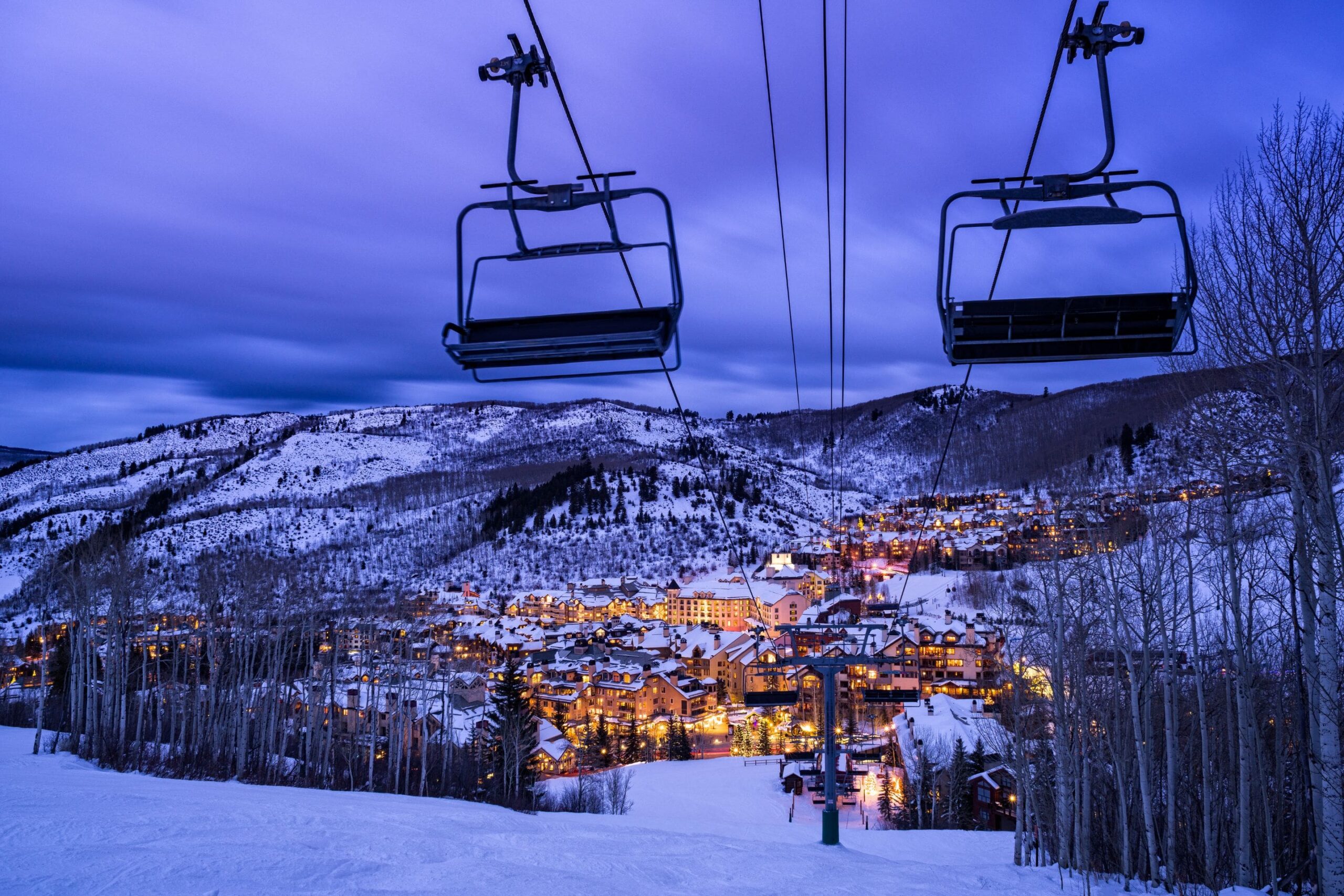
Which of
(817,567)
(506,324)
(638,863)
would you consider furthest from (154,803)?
(817,567)

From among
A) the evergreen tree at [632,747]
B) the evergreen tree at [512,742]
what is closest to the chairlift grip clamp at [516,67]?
the evergreen tree at [512,742]

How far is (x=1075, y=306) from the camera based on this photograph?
357 cm

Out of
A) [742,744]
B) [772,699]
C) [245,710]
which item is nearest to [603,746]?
[742,744]

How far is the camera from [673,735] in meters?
42.4

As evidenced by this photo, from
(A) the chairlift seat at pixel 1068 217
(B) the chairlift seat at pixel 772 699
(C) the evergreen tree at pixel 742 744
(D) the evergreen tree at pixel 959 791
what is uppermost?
(A) the chairlift seat at pixel 1068 217

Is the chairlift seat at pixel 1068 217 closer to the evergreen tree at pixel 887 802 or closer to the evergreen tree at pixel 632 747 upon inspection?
the evergreen tree at pixel 887 802

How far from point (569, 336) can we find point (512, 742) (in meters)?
27.6

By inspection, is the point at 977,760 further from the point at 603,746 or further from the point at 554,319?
the point at 554,319

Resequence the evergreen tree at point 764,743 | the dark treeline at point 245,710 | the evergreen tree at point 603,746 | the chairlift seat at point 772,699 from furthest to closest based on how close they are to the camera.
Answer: the evergreen tree at point 764,743
the evergreen tree at point 603,746
the dark treeline at point 245,710
the chairlift seat at point 772,699

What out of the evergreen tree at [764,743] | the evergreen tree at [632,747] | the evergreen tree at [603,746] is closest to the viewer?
the evergreen tree at [603,746]

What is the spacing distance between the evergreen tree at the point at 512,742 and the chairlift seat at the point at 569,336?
78.4 feet

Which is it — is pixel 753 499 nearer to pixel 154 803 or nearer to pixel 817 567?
pixel 817 567

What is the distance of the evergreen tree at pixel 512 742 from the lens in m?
26.3

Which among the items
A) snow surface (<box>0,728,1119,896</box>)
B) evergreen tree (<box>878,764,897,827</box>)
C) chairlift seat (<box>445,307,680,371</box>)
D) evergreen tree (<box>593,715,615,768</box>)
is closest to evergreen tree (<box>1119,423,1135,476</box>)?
evergreen tree (<box>878,764,897,827</box>)
